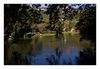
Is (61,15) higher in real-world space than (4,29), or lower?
higher

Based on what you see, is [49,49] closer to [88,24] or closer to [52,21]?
[52,21]

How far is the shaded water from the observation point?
182cm

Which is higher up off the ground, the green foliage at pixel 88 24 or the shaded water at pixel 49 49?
the green foliage at pixel 88 24

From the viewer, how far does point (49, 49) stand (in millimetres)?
1823

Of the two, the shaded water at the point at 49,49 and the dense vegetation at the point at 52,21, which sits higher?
the dense vegetation at the point at 52,21

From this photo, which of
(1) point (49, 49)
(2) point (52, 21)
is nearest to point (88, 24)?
(2) point (52, 21)

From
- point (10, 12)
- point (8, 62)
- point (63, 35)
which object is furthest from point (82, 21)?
point (8, 62)

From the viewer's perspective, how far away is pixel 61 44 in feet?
6.02

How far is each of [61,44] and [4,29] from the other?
0.65 meters

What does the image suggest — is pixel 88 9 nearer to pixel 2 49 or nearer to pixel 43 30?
pixel 43 30

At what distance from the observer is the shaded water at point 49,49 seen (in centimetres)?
182

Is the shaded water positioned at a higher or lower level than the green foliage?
lower

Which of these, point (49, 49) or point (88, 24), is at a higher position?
point (88, 24)

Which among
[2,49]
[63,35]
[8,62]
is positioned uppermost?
[63,35]
